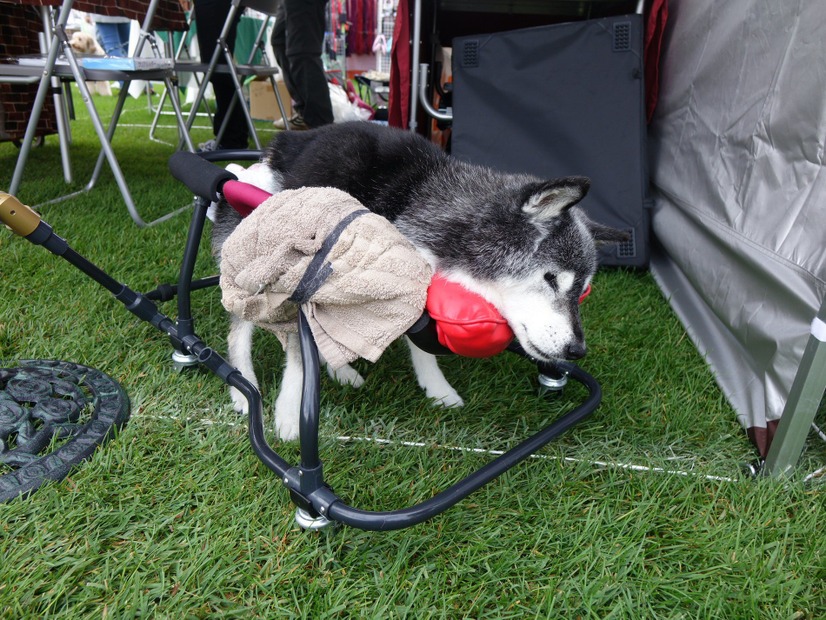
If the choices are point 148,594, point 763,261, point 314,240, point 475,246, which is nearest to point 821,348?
point 763,261

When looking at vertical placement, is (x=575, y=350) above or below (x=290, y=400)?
above

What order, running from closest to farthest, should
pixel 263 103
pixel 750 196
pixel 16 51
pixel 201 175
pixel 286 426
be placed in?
A: pixel 201 175 < pixel 286 426 < pixel 750 196 < pixel 16 51 < pixel 263 103

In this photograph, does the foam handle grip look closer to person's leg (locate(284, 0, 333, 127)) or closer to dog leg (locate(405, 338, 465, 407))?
dog leg (locate(405, 338, 465, 407))

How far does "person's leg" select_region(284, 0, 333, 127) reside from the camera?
370 centimetres

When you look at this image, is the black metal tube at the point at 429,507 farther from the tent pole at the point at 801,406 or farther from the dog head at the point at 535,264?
the tent pole at the point at 801,406

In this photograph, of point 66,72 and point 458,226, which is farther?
point 66,72

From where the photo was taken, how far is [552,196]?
1273 mm

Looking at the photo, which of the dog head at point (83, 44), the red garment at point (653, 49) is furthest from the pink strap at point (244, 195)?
the dog head at point (83, 44)

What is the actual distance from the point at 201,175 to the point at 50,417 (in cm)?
71

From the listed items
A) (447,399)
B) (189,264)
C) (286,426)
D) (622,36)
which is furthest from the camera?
(622,36)

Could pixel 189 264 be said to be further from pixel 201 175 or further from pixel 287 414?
pixel 287 414

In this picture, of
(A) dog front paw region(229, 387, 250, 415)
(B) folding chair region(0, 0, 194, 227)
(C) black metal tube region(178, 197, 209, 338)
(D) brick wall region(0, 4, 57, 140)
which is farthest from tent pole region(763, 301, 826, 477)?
(D) brick wall region(0, 4, 57, 140)

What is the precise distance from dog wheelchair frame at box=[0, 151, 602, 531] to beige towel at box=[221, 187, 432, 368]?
52mm

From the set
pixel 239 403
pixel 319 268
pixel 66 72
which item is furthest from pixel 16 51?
pixel 319 268
